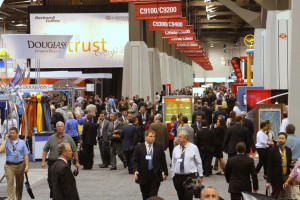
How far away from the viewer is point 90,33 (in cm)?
4656

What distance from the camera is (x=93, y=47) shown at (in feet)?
154

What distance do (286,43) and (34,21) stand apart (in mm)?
23364

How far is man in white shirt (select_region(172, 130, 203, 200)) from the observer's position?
36.8ft

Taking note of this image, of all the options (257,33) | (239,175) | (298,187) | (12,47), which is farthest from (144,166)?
(257,33)

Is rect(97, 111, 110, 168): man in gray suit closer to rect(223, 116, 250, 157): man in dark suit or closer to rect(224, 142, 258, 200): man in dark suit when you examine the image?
rect(223, 116, 250, 157): man in dark suit

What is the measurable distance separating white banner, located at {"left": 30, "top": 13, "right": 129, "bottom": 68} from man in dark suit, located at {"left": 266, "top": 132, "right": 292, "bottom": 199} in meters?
35.0

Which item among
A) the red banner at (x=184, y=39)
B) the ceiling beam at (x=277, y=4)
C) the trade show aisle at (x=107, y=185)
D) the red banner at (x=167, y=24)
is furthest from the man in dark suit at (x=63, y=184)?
the red banner at (x=184, y=39)

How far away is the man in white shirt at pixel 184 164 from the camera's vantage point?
36.8 ft

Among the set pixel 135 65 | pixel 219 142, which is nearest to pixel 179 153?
pixel 219 142

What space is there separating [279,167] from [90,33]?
3575cm

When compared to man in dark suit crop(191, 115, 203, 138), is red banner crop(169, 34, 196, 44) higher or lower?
higher

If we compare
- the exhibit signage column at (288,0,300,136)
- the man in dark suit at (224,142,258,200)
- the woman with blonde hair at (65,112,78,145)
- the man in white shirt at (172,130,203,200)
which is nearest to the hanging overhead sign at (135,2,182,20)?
the woman with blonde hair at (65,112,78,145)

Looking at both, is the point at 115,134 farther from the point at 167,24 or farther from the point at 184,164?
the point at 167,24

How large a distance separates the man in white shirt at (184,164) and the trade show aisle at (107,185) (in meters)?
3.33
